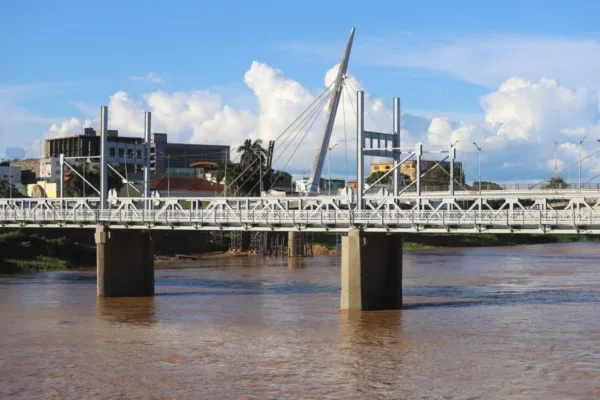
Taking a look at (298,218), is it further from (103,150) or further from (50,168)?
(50,168)

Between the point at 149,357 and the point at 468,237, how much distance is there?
112 m

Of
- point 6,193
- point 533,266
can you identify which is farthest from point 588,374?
point 6,193

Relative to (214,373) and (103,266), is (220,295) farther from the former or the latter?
(214,373)

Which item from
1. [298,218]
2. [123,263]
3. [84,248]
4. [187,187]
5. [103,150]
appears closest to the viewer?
[298,218]

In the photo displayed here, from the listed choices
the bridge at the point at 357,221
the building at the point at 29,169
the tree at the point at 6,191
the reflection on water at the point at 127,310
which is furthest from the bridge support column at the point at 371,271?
the building at the point at 29,169

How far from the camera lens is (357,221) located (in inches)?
2040

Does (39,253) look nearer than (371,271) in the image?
No

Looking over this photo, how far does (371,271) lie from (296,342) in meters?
10.9

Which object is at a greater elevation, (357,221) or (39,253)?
(357,221)

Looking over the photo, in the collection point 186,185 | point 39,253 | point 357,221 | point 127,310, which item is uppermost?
point 186,185

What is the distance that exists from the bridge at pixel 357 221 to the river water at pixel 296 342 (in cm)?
201

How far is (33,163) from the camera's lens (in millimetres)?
184875

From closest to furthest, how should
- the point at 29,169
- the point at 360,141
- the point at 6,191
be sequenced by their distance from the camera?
the point at 360,141 → the point at 6,191 → the point at 29,169

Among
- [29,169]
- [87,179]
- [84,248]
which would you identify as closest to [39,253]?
[84,248]
